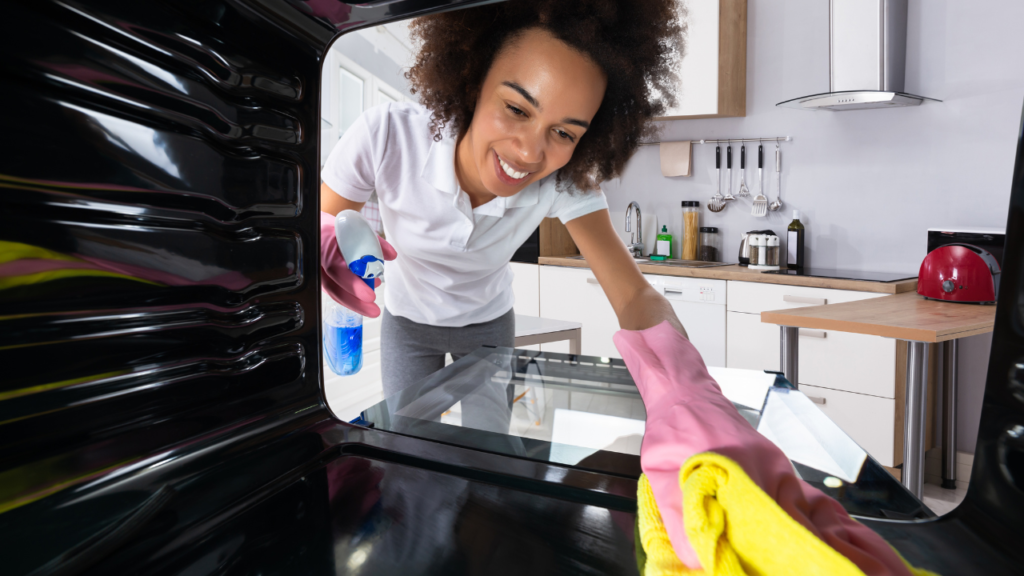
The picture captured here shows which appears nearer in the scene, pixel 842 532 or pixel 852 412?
pixel 842 532

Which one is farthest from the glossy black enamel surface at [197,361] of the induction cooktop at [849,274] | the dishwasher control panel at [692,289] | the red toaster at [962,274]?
the dishwasher control panel at [692,289]

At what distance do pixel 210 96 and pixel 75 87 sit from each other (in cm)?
9

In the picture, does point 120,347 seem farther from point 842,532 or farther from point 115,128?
point 842,532

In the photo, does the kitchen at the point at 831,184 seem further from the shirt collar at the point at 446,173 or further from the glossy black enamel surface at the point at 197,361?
the glossy black enamel surface at the point at 197,361

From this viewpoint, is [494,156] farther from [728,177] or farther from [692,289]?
[728,177]

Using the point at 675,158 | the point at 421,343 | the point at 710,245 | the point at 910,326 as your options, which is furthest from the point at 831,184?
the point at 421,343

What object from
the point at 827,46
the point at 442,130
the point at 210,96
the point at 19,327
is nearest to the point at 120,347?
the point at 19,327

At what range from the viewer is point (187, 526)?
361 mm

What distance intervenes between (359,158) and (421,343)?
52cm

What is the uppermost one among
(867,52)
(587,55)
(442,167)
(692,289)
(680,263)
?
(867,52)

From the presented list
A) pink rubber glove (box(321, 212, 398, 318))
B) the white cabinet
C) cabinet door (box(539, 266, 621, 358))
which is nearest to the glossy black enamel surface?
pink rubber glove (box(321, 212, 398, 318))

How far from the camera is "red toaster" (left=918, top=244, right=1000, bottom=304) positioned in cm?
201

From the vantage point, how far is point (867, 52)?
8.61ft

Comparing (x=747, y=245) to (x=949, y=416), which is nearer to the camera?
(x=949, y=416)
